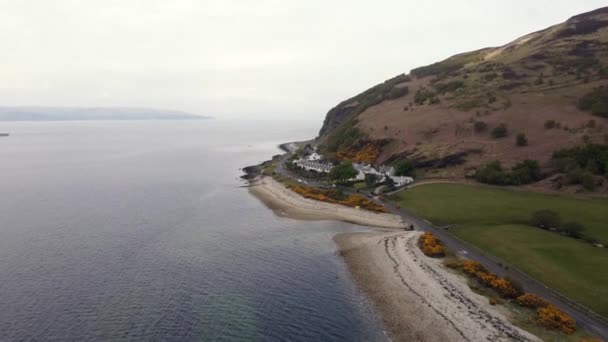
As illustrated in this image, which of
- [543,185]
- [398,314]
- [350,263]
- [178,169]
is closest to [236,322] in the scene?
[398,314]

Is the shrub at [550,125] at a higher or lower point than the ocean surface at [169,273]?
higher

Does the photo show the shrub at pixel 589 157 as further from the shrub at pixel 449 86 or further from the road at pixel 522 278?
the shrub at pixel 449 86

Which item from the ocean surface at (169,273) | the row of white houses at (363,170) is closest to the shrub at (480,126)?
the row of white houses at (363,170)

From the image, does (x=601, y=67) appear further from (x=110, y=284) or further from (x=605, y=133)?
(x=110, y=284)

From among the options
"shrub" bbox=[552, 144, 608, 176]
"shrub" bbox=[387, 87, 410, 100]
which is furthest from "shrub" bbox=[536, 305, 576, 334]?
"shrub" bbox=[387, 87, 410, 100]

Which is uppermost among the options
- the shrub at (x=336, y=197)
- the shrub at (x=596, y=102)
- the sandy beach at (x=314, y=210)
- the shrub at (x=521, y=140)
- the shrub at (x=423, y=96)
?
the shrub at (x=423, y=96)

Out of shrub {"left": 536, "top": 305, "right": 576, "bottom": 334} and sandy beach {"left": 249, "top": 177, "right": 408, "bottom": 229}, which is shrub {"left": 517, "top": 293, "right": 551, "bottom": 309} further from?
sandy beach {"left": 249, "top": 177, "right": 408, "bottom": 229}

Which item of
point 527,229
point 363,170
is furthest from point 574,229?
point 363,170
